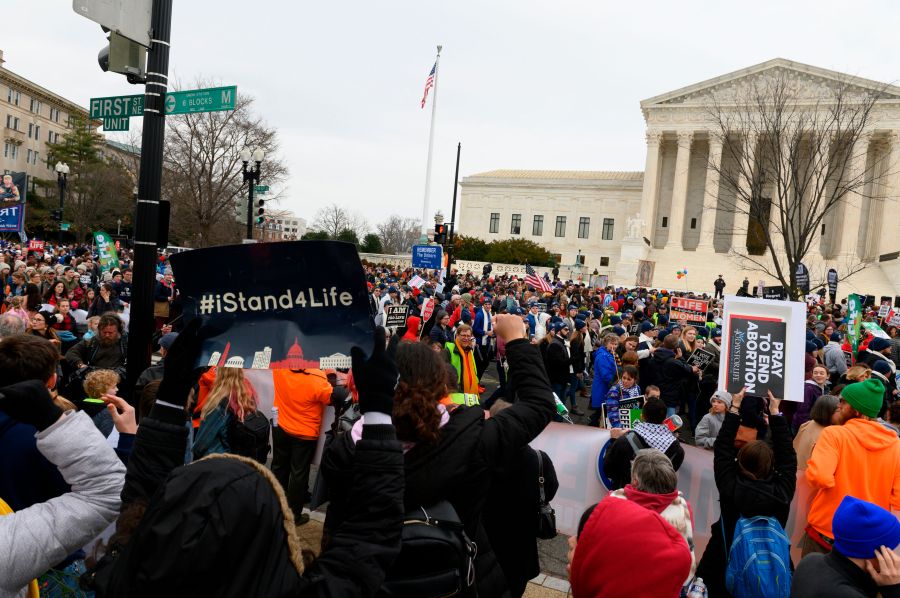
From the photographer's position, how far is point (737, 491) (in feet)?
12.8

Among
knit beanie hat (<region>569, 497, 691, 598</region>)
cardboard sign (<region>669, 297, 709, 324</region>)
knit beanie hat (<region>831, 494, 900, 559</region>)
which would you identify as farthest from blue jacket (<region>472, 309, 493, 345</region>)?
knit beanie hat (<region>831, 494, 900, 559</region>)

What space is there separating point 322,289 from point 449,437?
72 cm

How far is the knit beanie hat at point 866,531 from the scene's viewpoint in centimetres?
247

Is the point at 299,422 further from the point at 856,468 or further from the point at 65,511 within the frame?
the point at 856,468

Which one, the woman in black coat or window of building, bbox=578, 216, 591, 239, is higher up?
window of building, bbox=578, 216, 591, 239

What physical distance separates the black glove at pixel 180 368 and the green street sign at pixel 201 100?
4047 mm

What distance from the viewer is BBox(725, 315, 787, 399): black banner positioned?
4594mm

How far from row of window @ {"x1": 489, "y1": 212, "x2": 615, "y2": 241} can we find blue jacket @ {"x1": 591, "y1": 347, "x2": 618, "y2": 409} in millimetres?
60816

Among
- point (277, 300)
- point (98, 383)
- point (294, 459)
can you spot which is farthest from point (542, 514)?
point (294, 459)

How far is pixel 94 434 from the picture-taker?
2.40 meters

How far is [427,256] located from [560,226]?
54.3m

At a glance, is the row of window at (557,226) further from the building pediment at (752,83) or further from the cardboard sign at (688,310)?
the cardboard sign at (688,310)

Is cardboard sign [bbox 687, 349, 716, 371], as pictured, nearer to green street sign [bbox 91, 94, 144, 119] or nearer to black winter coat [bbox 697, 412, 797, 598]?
black winter coat [bbox 697, 412, 797, 598]

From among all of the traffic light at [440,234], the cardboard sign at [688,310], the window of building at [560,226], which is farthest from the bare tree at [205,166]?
the window of building at [560,226]
